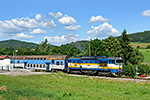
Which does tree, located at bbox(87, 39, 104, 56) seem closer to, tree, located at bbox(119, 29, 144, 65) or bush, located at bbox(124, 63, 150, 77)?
tree, located at bbox(119, 29, 144, 65)

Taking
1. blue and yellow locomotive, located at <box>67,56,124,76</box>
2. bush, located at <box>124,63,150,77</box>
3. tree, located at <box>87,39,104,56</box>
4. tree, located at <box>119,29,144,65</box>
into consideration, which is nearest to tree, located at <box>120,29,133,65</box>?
tree, located at <box>119,29,144,65</box>

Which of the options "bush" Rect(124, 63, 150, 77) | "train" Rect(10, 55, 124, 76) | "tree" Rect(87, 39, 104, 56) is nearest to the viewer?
"train" Rect(10, 55, 124, 76)

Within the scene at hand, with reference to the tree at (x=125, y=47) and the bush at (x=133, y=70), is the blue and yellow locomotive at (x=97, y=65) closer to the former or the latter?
the bush at (x=133, y=70)

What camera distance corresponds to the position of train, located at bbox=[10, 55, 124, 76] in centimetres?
3441

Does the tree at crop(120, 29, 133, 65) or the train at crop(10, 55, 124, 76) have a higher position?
the tree at crop(120, 29, 133, 65)

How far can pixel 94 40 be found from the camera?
73.9 metres

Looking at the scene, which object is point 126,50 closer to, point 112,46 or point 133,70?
point 112,46

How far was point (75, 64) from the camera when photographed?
4022 cm

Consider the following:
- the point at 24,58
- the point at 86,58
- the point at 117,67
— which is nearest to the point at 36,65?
the point at 24,58

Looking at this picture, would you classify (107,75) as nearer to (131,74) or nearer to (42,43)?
(131,74)

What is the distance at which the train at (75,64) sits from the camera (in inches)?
1355

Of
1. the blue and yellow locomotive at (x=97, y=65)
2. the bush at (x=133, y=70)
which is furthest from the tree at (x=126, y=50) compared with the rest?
the blue and yellow locomotive at (x=97, y=65)

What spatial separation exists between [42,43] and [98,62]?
3860 inches

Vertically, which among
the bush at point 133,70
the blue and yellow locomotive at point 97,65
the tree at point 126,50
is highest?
the tree at point 126,50
